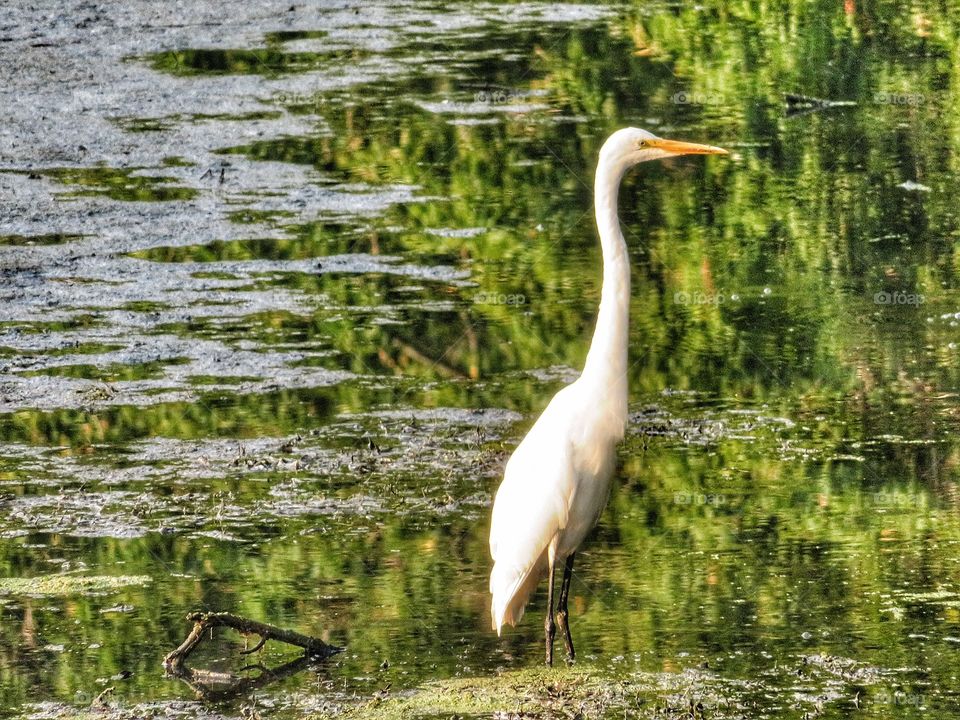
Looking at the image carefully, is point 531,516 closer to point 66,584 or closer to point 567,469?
point 567,469

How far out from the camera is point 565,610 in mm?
5707

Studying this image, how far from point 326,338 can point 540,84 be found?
20.6 feet

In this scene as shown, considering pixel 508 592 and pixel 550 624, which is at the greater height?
pixel 508 592

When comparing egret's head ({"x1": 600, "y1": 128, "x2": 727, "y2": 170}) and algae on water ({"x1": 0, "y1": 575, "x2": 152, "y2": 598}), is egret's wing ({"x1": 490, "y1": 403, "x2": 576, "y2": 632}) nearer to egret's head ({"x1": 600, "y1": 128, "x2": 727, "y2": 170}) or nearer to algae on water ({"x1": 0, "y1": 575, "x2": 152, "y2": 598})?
egret's head ({"x1": 600, "y1": 128, "x2": 727, "y2": 170})

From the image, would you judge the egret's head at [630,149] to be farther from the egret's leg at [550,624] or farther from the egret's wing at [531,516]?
the egret's leg at [550,624]

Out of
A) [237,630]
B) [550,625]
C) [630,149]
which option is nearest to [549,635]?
[550,625]

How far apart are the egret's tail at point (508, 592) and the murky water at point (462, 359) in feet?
0.35

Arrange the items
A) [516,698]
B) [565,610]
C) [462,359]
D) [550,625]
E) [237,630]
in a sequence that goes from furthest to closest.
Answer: [462,359] < [565,610] < [550,625] < [237,630] < [516,698]

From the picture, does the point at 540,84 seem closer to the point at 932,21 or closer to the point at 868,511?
the point at 932,21

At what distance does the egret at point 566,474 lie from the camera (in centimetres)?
562

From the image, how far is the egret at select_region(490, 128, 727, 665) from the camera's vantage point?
18.5 ft

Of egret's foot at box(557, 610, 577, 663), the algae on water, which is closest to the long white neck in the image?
egret's foot at box(557, 610, 577, 663)

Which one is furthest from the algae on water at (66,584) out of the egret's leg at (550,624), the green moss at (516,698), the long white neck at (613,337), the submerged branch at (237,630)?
the long white neck at (613,337)

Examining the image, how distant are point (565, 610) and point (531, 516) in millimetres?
343
